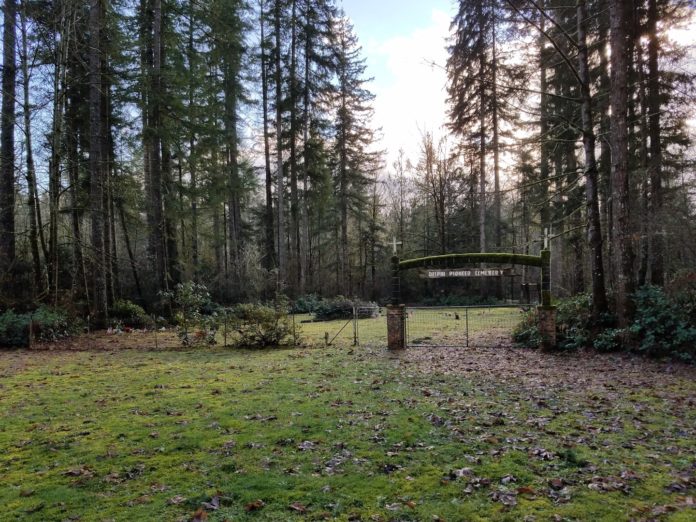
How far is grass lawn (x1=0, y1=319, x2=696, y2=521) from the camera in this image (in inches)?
127

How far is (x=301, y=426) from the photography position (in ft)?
16.2

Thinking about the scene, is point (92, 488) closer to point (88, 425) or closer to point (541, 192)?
point (88, 425)

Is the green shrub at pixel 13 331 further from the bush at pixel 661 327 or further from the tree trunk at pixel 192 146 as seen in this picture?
the bush at pixel 661 327

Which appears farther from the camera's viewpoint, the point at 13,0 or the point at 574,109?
the point at 574,109

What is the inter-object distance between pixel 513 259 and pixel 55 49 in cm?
1396

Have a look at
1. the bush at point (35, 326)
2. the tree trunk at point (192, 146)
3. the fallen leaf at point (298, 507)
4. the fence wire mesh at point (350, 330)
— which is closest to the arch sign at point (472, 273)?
the fence wire mesh at point (350, 330)

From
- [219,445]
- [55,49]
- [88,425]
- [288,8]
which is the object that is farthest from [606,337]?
[288,8]

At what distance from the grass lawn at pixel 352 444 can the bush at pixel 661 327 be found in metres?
0.66

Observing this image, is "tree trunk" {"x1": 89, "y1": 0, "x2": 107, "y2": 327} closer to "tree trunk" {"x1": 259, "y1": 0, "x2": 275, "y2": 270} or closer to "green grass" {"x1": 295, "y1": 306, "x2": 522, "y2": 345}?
"green grass" {"x1": 295, "y1": 306, "x2": 522, "y2": 345}

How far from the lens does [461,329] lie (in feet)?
50.5

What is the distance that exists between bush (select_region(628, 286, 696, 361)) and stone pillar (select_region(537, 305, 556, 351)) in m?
1.53

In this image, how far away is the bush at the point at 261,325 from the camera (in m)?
11.7

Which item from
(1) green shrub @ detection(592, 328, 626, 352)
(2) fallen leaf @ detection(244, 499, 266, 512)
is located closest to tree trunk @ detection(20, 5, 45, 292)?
(2) fallen leaf @ detection(244, 499, 266, 512)

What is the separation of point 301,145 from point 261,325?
16.8 metres
